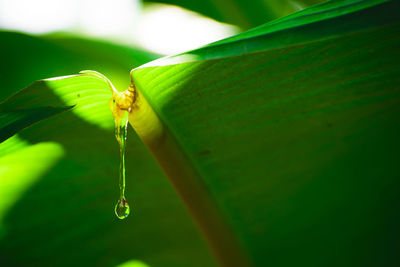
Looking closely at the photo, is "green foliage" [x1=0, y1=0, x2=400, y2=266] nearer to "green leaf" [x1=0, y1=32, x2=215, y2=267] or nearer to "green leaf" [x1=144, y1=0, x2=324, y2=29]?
"green leaf" [x1=0, y1=32, x2=215, y2=267]

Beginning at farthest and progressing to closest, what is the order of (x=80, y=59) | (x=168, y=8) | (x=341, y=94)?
(x=168, y=8)
(x=80, y=59)
(x=341, y=94)

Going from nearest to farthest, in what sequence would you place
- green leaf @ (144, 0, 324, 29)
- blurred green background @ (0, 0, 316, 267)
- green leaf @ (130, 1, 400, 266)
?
1. green leaf @ (130, 1, 400, 266)
2. blurred green background @ (0, 0, 316, 267)
3. green leaf @ (144, 0, 324, 29)

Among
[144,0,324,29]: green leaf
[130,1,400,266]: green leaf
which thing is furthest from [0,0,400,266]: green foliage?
[144,0,324,29]: green leaf

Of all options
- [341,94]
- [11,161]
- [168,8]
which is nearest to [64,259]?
[11,161]

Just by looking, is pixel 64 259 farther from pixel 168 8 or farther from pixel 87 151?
pixel 168 8

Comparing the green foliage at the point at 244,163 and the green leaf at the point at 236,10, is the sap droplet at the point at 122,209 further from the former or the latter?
the green leaf at the point at 236,10

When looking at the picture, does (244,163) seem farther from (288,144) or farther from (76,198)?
(76,198)

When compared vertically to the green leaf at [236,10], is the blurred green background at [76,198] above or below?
below

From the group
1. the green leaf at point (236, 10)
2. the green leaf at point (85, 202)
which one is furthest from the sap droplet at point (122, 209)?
the green leaf at point (236, 10)
